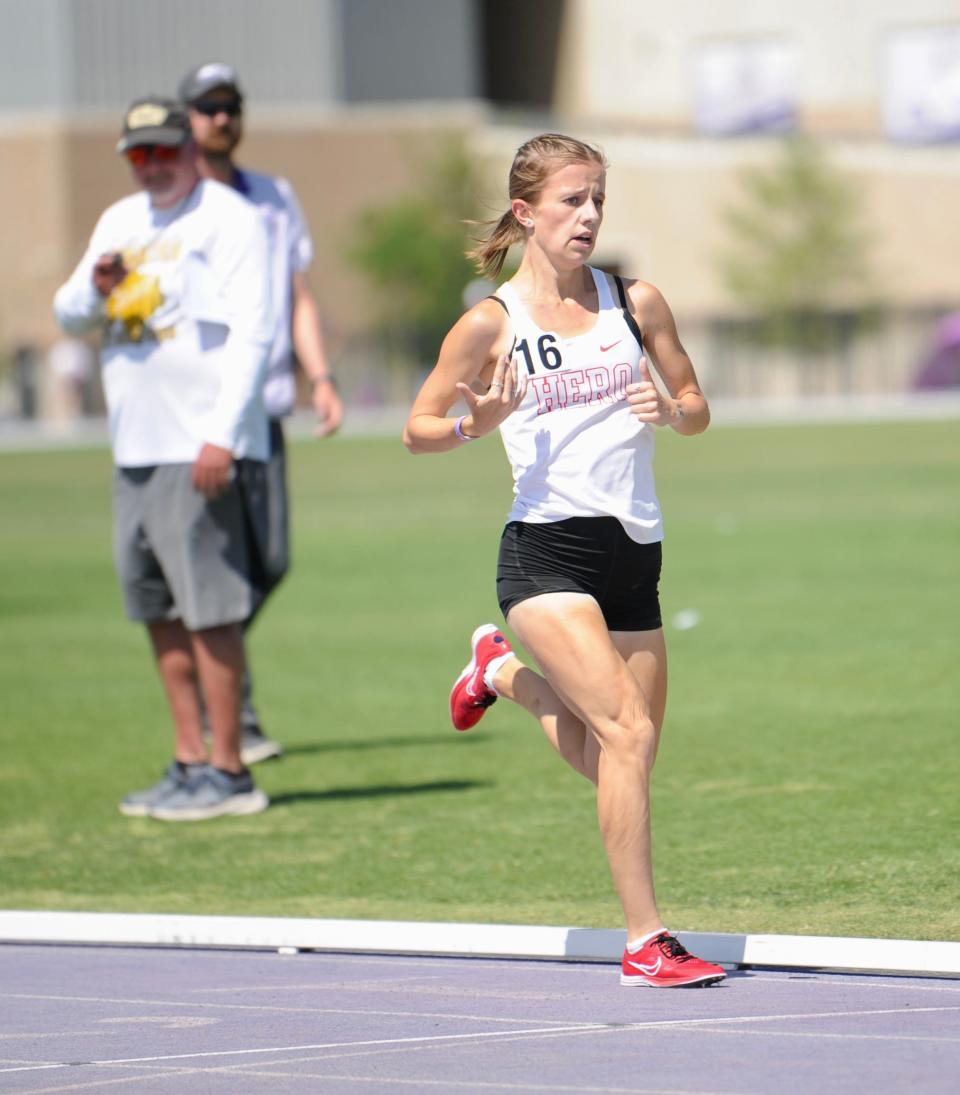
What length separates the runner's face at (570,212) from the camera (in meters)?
5.50

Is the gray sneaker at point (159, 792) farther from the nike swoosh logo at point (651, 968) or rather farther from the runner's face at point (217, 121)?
the nike swoosh logo at point (651, 968)

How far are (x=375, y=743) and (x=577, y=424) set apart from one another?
4.54m

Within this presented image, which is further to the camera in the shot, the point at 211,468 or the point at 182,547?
the point at 182,547

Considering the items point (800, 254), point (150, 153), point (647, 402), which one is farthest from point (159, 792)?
point (800, 254)

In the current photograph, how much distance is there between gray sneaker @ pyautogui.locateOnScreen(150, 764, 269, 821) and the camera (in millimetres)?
8195

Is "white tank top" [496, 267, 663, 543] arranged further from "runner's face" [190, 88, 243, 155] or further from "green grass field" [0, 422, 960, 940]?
"runner's face" [190, 88, 243, 155]

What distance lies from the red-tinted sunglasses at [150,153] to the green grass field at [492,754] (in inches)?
94.4

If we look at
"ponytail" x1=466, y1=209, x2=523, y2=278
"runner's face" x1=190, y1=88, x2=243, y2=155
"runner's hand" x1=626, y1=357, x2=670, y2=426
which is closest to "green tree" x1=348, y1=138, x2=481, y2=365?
"runner's face" x1=190, y1=88, x2=243, y2=155

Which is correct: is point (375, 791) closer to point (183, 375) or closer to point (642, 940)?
point (183, 375)

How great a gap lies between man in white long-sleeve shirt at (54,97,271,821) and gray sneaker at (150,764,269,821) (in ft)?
0.05

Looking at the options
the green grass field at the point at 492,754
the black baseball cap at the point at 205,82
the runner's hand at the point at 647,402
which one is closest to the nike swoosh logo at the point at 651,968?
the green grass field at the point at 492,754

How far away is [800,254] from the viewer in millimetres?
59219

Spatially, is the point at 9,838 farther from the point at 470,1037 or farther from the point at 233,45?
the point at 233,45

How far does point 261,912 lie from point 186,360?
2223 millimetres
